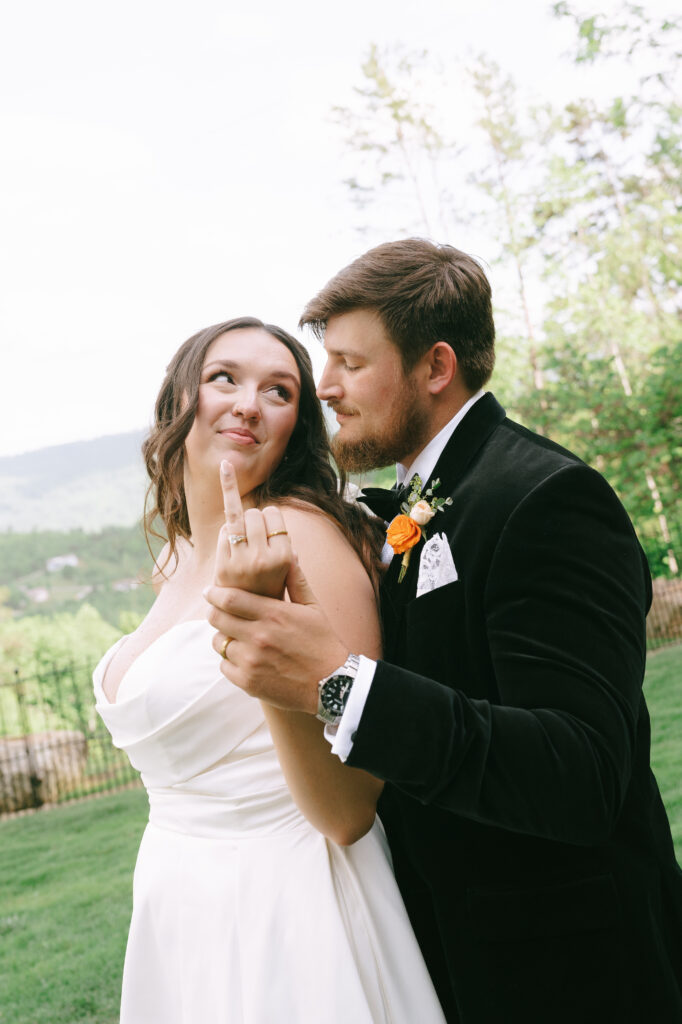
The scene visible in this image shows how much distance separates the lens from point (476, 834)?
201 cm

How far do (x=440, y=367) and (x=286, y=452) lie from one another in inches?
32.4

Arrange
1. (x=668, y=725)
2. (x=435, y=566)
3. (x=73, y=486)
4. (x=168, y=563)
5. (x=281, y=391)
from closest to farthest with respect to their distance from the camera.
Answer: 1. (x=435, y=566)
2. (x=281, y=391)
3. (x=168, y=563)
4. (x=668, y=725)
5. (x=73, y=486)

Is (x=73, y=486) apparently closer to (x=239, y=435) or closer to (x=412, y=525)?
(x=239, y=435)

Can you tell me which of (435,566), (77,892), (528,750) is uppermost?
(435,566)

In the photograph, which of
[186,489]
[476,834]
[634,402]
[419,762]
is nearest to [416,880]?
[476,834]

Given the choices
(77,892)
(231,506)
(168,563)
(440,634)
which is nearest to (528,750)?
(440,634)

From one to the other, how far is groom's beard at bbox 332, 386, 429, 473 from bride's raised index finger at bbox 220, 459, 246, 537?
2.19 ft

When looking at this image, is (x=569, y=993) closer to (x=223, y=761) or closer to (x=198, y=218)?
(x=223, y=761)

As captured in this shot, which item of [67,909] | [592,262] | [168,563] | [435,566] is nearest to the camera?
[435,566]

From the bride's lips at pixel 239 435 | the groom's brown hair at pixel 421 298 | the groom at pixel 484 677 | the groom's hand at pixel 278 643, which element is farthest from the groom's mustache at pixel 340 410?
the groom's hand at pixel 278 643

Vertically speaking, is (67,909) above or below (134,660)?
below

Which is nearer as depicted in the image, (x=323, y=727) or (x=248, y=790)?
(x=323, y=727)

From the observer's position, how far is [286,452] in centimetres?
299

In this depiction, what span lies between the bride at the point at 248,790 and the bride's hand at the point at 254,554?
132mm
